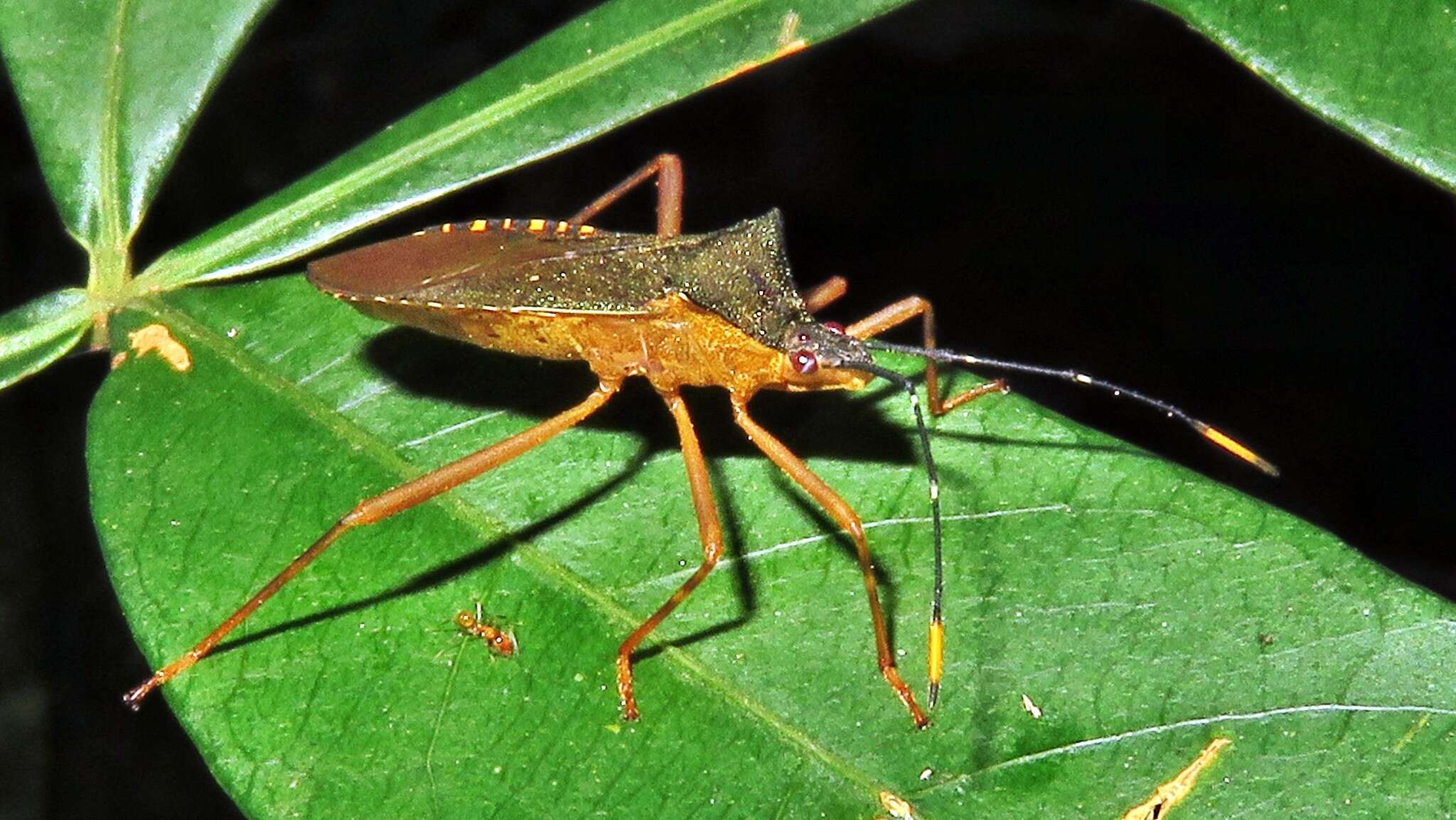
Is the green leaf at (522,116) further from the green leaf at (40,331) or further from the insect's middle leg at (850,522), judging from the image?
the insect's middle leg at (850,522)

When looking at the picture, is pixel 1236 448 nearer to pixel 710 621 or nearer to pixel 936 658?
pixel 936 658

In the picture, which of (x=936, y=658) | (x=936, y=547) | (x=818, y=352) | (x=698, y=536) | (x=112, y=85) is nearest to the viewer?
(x=936, y=658)

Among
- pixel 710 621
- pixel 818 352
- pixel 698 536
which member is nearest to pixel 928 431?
pixel 818 352

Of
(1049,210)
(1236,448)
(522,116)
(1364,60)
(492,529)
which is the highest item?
(522,116)

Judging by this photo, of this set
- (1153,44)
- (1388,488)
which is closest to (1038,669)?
(1388,488)

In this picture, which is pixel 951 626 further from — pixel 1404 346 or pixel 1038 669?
pixel 1404 346

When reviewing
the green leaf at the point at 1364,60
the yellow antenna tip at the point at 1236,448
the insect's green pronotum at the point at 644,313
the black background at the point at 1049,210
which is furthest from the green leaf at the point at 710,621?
the black background at the point at 1049,210
